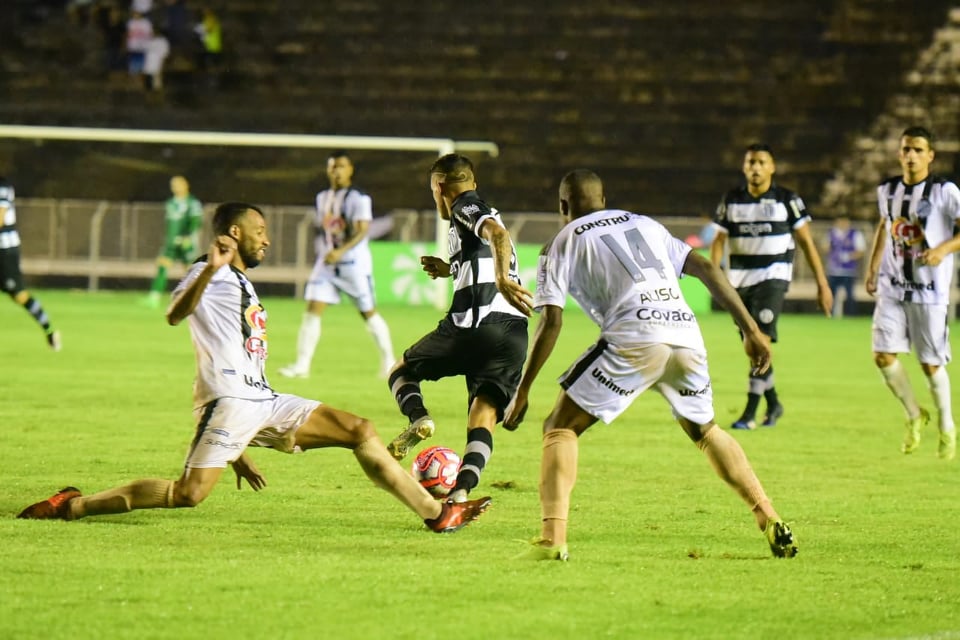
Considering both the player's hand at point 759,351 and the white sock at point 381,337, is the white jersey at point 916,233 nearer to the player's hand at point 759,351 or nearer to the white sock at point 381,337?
the player's hand at point 759,351

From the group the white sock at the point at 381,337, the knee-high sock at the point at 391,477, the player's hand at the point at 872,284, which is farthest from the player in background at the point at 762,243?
the knee-high sock at the point at 391,477

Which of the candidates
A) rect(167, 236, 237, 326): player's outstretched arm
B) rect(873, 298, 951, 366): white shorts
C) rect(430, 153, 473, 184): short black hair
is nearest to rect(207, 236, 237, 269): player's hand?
rect(167, 236, 237, 326): player's outstretched arm

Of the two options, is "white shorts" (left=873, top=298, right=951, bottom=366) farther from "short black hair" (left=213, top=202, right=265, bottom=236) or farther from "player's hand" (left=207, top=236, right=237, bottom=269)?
"player's hand" (left=207, top=236, right=237, bottom=269)

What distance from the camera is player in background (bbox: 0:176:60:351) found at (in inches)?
706

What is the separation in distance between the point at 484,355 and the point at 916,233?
4093mm

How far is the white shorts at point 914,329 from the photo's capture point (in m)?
11.3

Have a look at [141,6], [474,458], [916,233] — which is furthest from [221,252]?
[141,6]

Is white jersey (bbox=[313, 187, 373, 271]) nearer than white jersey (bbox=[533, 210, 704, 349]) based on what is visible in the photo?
No

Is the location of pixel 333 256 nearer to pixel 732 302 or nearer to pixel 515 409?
pixel 515 409

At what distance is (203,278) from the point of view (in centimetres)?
693

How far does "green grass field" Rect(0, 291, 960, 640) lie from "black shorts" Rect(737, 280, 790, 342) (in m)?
0.92

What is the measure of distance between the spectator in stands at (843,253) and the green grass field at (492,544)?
16.0 m

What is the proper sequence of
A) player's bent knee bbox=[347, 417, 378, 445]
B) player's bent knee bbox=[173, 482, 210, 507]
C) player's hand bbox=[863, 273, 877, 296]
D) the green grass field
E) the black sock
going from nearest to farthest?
1. the green grass field
2. player's bent knee bbox=[173, 482, 210, 507]
3. player's bent knee bbox=[347, 417, 378, 445]
4. player's hand bbox=[863, 273, 877, 296]
5. the black sock

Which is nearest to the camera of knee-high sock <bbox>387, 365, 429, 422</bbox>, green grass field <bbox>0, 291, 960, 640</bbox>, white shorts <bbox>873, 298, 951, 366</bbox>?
green grass field <bbox>0, 291, 960, 640</bbox>
